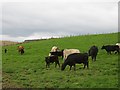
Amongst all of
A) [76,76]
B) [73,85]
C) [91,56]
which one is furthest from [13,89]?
[91,56]

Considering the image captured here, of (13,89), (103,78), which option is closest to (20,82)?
(13,89)

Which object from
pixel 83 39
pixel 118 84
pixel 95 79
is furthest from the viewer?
pixel 83 39

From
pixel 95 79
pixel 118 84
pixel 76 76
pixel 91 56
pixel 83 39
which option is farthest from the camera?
pixel 83 39

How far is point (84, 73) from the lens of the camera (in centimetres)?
1964

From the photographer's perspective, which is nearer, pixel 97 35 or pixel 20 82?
pixel 20 82

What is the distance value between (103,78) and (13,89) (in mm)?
5411

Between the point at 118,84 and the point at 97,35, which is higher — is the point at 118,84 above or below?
below

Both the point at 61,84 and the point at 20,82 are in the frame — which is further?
the point at 20,82

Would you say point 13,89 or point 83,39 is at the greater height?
point 83,39

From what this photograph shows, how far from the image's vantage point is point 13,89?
1593cm

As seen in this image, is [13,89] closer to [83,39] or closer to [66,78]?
[66,78]

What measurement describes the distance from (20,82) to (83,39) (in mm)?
31743

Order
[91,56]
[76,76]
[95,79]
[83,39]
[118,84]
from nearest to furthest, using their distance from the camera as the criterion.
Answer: [118,84] < [95,79] < [76,76] < [91,56] < [83,39]

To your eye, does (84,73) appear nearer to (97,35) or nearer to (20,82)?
(20,82)
